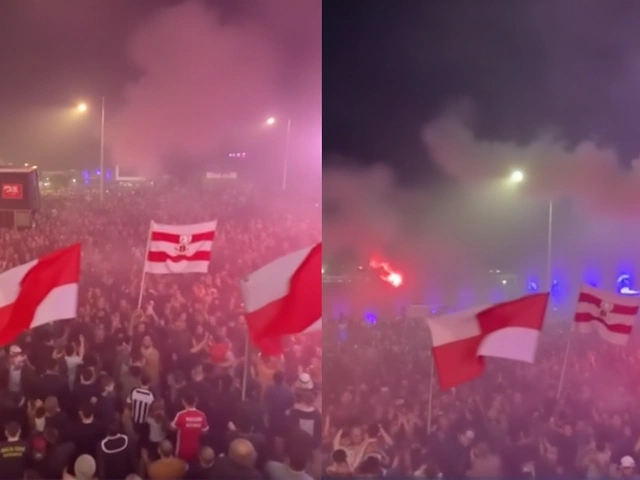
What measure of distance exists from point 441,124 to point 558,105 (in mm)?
531

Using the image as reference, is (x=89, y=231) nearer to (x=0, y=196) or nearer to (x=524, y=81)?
(x=0, y=196)

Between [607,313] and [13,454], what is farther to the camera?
[607,313]

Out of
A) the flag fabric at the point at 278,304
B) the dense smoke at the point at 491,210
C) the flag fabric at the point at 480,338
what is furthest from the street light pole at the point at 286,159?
the flag fabric at the point at 480,338

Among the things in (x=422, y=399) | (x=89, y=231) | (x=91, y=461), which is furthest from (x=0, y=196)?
(x=422, y=399)

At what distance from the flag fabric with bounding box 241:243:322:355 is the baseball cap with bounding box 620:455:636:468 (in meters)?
1.48

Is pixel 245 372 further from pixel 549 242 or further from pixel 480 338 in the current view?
pixel 549 242

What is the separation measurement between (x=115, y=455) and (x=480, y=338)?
164cm

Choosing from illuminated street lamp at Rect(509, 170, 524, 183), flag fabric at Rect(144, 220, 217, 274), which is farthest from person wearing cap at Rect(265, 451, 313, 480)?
illuminated street lamp at Rect(509, 170, 524, 183)

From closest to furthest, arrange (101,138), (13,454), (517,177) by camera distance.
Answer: (13,454)
(101,138)
(517,177)

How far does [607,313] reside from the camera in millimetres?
3443

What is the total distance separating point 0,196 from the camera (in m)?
3.33

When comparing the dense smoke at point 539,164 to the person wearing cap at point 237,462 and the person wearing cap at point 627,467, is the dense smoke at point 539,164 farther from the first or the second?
the person wearing cap at point 237,462

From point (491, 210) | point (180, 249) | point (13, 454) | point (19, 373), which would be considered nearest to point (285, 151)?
point (180, 249)

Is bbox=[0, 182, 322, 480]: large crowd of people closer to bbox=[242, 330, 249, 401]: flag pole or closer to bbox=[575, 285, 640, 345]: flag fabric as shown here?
bbox=[242, 330, 249, 401]: flag pole
